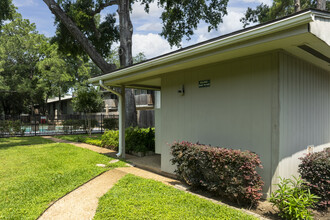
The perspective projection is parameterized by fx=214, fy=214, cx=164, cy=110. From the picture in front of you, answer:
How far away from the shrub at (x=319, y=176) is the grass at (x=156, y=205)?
46.7 inches

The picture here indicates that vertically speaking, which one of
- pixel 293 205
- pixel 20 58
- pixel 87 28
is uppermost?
pixel 20 58

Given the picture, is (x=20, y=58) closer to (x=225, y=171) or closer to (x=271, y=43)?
(x=225, y=171)

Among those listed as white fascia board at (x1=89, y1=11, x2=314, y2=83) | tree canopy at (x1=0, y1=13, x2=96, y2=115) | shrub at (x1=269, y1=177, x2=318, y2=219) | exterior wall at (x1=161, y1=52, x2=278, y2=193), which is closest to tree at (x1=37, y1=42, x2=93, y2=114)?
tree canopy at (x1=0, y1=13, x2=96, y2=115)

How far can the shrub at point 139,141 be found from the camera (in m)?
7.91

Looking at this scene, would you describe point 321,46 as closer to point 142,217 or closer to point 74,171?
point 142,217

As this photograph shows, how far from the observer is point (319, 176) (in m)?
3.28

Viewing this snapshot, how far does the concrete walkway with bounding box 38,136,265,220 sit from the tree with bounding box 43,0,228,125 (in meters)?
7.07

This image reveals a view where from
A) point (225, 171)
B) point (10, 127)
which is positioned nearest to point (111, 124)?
point (10, 127)

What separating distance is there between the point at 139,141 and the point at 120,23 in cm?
753

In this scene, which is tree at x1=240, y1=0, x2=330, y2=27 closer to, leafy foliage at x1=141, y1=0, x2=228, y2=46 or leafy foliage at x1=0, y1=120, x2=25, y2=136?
leafy foliage at x1=141, y1=0, x2=228, y2=46

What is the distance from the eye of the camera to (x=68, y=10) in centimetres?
1303

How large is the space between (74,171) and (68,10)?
11.4 m

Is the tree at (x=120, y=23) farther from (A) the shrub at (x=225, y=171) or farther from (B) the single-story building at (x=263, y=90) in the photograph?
(A) the shrub at (x=225, y=171)

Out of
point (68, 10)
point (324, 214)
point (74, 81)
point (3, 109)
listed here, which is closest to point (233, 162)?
point (324, 214)
